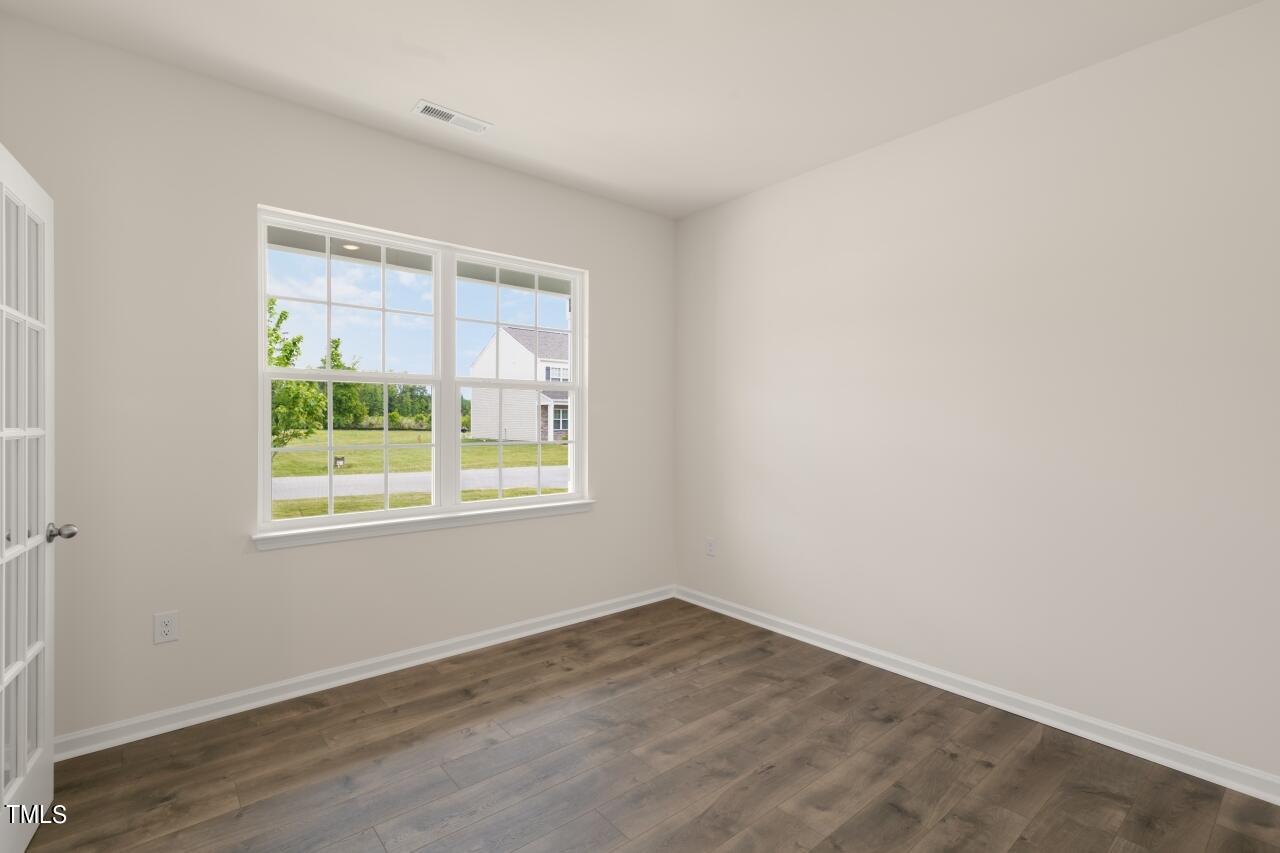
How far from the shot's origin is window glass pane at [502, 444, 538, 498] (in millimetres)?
3836

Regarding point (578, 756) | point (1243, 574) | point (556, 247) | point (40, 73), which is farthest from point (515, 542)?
point (1243, 574)

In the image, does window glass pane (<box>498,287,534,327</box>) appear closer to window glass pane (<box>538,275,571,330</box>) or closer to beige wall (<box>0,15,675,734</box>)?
window glass pane (<box>538,275,571,330</box>)

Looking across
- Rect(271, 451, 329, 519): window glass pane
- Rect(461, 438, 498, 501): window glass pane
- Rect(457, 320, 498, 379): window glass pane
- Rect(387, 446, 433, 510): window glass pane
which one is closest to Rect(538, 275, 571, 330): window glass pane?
Rect(457, 320, 498, 379): window glass pane

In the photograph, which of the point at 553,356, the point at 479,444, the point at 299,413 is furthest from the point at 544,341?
the point at 299,413

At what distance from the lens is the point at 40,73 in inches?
92.7

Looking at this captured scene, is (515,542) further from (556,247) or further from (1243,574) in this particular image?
(1243,574)

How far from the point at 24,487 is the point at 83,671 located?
1011 mm

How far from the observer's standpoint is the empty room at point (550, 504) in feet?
7.07

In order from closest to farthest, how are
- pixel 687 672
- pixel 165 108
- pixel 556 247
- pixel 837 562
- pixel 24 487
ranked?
pixel 24 487 < pixel 165 108 < pixel 687 672 < pixel 837 562 < pixel 556 247

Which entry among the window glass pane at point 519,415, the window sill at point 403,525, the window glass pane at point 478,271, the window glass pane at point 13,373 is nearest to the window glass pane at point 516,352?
the window glass pane at point 519,415

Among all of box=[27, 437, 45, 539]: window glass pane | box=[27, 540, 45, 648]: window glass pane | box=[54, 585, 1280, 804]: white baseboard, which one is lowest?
box=[54, 585, 1280, 804]: white baseboard

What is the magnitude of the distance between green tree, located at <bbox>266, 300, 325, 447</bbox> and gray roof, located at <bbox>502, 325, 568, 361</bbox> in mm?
1178

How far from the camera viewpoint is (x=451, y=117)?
306 centimetres

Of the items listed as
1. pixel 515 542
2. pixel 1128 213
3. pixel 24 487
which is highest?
pixel 1128 213
